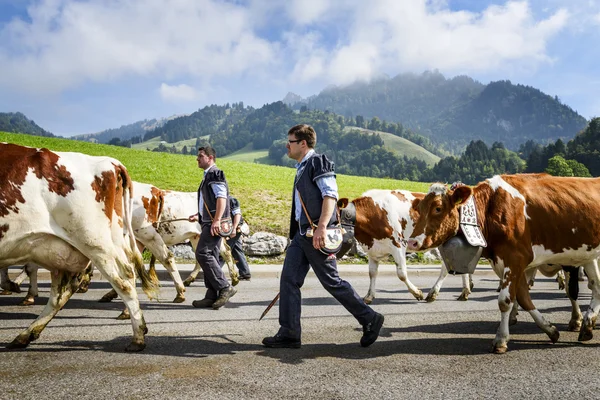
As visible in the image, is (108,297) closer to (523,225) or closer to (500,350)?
(500,350)

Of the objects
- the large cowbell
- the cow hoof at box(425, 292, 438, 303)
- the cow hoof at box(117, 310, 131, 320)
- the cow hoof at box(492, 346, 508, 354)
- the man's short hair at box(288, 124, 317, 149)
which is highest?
the man's short hair at box(288, 124, 317, 149)

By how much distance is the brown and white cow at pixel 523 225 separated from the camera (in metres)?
5.74

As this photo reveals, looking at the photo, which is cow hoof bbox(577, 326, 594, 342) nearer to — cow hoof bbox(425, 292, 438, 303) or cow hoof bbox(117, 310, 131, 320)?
cow hoof bbox(425, 292, 438, 303)

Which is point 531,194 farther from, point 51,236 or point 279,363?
point 51,236

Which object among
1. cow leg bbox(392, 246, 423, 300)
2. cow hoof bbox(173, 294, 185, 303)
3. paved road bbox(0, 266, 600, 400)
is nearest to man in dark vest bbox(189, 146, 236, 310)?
paved road bbox(0, 266, 600, 400)

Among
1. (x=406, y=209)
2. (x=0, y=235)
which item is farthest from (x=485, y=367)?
(x=406, y=209)

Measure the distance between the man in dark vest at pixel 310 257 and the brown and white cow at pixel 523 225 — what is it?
4.11 feet

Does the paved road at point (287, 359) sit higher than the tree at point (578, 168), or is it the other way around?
the tree at point (578, 168)

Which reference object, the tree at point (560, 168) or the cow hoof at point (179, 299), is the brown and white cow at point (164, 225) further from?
the tree at point (560, 168)

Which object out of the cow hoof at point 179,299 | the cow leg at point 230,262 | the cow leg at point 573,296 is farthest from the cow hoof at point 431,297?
the cow hoof at point 179,299

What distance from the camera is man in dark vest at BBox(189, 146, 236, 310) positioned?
800 centimetres

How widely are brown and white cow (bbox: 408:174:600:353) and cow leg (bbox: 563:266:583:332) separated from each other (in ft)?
1.96

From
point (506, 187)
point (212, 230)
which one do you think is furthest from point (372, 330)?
point (212, 230)

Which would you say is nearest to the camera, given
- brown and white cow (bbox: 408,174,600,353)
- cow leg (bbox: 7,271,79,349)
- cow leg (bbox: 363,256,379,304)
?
cow leg (bbox: 7,271,79,349)
